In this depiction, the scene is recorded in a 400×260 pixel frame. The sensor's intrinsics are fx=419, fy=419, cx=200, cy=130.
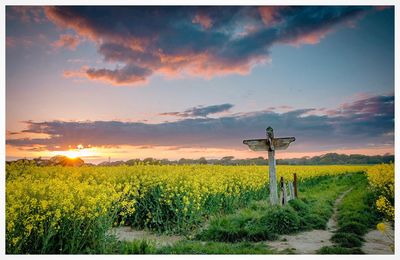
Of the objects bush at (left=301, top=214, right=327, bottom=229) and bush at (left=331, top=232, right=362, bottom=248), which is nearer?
bush at (left=331, top=232, right=362, bottom=248)

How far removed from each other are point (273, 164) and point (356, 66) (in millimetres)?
2887

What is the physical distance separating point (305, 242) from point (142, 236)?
325 centimetres

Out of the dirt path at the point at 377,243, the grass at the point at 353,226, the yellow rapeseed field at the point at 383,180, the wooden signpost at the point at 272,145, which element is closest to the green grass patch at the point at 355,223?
the grass at the point at 353,226

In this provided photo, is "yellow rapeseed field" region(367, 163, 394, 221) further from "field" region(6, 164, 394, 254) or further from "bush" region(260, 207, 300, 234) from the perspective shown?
"bush" region(260, 207, 300, 234)

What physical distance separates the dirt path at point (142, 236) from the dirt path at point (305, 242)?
1928mm

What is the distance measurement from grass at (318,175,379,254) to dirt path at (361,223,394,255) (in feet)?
0.34

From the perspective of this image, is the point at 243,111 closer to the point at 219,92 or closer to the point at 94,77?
the point at 219,92

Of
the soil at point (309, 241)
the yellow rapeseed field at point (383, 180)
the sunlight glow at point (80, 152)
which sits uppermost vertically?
the sunlight glow at point (80, 152)

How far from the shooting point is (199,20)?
334 inches

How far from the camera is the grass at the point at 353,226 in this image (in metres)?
7.04

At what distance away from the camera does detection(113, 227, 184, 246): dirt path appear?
807cm

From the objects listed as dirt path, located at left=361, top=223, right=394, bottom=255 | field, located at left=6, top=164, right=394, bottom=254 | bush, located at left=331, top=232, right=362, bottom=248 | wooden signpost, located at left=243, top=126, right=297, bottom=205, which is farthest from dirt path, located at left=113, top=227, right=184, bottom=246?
dirt path, located at left=361, top=223, right=394, bottom=255

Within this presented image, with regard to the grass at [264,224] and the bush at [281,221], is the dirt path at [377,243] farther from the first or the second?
the bush at [281,221]

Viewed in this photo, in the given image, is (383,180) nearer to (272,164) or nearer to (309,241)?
(272,164)
